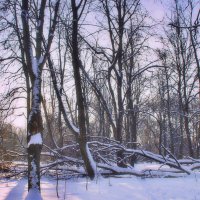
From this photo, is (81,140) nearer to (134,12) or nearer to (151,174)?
(151,174)

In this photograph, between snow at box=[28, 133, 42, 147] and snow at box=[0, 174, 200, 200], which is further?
snow at box=[28, 133, 42, 147]

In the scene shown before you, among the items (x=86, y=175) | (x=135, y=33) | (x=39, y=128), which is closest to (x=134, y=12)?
(x=135, y=33)

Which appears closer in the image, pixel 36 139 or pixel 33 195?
pixel 33 195

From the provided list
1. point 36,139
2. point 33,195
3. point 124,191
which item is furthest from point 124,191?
point 36,139

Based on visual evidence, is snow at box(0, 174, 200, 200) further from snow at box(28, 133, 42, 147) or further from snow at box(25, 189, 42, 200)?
snow at box(28, 133, 42, 147)

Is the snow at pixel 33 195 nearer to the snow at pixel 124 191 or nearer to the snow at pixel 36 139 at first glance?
the snow at pixel 124 191

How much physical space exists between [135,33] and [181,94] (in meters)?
9.15

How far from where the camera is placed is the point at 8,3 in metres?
9.54

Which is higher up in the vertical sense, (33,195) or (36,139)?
(36,139)

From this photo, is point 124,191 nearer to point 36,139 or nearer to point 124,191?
point 124,191

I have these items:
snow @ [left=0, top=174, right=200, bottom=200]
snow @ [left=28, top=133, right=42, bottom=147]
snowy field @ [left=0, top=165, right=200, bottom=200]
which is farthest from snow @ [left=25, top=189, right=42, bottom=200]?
snow @ [left=28, top=133, right=42, bottom=147]

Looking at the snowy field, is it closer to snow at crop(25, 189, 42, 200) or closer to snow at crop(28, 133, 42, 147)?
snow at crop(25, 189, 42, 200)

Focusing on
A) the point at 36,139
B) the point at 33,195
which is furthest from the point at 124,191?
the point at 36,139

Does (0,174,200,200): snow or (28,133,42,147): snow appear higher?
(28,133,42,147): snow
